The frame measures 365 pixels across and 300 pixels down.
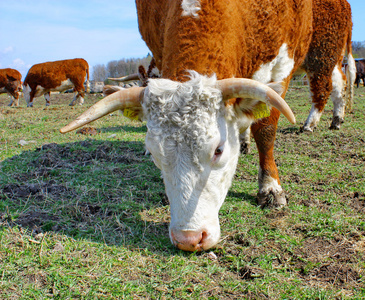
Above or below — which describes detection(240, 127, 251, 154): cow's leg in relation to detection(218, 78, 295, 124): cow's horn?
below

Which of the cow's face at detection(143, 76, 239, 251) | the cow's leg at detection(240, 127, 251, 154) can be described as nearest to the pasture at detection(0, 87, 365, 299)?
the cow's face at detection(143, 76, 239, 251)

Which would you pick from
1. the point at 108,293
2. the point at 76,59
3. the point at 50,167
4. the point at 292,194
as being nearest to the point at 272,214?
the point at 292,194

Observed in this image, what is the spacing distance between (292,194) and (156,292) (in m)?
2.10

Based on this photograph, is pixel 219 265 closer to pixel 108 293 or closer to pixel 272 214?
pixel 108 293

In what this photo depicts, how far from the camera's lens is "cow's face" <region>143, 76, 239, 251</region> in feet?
6.98

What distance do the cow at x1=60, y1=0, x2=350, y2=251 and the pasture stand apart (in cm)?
28

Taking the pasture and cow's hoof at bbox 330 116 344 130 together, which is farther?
cow's hoof at bbox 330 116 344 130

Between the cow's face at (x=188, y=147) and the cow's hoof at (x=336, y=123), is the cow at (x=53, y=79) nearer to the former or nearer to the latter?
the cow's hoof at (x=336, y=123)

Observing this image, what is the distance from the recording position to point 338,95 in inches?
267

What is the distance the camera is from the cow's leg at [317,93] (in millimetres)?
6061

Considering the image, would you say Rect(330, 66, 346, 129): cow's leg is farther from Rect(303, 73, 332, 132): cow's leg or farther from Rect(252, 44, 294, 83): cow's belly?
Rect(252, 44, 294, 83): cow's belly

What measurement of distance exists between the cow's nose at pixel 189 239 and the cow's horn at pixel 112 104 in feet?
3.32

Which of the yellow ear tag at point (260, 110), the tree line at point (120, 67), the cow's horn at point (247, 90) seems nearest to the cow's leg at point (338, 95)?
the yellow ear tag at point (260, 110)

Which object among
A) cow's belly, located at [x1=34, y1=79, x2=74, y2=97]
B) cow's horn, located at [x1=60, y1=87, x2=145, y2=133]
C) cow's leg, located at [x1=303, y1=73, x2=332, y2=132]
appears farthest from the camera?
cow's belly, located at [x1=34, y1=79, x2=74, y2=97]
